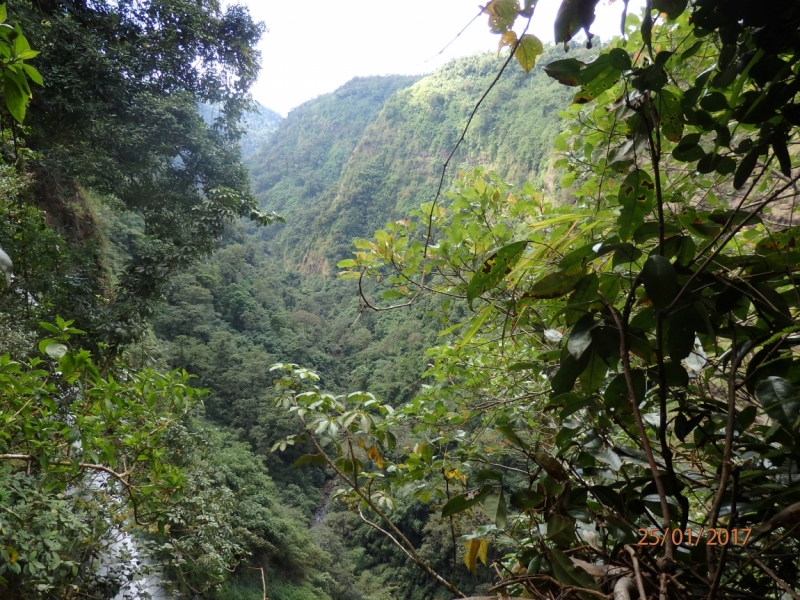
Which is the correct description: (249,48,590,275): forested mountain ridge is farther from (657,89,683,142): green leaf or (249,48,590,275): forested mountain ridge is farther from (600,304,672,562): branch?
(600,304,672,562): branch

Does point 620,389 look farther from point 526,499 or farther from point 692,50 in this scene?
point 692,50

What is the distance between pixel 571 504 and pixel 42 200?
278 inches

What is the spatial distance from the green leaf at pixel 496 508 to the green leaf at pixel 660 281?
262mm

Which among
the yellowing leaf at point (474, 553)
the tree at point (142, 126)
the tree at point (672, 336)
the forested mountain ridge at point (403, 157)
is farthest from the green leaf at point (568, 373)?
the forested mountain ridge at point (403, 157)

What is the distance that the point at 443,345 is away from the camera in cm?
156

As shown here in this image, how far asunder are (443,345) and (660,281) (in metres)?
1.20

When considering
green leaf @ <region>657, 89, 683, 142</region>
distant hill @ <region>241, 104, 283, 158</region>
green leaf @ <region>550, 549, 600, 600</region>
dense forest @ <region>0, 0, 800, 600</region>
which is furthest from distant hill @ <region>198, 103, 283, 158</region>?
green leaf @ <region>550, 549, 600, 600</region>

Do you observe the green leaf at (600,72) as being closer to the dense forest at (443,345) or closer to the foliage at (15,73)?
the dense forest at (443,345)

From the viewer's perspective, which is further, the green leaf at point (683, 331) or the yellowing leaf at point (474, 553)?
the yellowing leaf at point (474, 553)

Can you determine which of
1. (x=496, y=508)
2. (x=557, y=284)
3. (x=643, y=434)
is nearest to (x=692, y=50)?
(x=557, y=284)

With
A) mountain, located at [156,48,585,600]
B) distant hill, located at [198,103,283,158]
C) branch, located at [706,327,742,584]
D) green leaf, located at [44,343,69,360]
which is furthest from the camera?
distant hill, located at [198,103,283,158]

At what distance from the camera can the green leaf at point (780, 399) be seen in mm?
362

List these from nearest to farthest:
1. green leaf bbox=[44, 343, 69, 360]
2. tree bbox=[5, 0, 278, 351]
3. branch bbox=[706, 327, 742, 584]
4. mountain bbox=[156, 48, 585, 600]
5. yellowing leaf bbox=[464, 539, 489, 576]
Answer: branch bbox=[706, 327, 742, 584]
yellowing leaf bbox=[464, 539, 489, 576]
green leaf bbox=[44, 343, 69, 360]
tree bbox=[5, 0, 278, 351]
mountain bbox=[156, 48, 585, 600]

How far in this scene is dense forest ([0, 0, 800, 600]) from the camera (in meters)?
0.42
